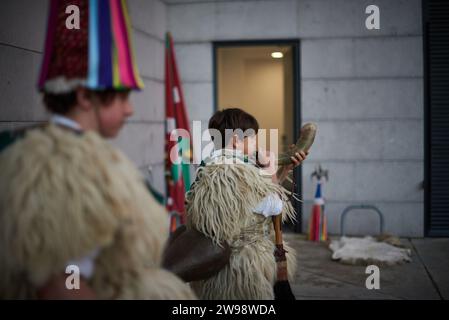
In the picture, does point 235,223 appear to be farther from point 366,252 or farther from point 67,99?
point 366,252

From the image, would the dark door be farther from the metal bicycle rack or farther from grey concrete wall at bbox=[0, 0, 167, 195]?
grey concrete wall at bbox=[0, 0, 167, 195]

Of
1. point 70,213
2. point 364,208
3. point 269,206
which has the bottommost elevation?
point 364,208

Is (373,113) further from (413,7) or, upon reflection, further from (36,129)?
(36,129)

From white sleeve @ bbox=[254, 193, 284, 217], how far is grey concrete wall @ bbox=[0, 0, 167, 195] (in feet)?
3.47

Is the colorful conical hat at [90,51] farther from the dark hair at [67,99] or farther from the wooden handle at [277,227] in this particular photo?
the wooden handle at [277,227]

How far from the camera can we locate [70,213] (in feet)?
4.32

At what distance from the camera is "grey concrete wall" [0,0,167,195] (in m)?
3.31

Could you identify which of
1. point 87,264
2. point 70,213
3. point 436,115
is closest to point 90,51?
point 70,213

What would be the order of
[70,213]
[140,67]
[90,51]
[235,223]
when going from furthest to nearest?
[140,67], [235,223], [90,51], [70,213]

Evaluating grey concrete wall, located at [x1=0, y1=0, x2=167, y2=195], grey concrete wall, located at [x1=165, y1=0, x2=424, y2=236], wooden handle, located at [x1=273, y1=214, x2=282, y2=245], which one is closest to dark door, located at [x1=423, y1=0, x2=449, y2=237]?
grey concrete wall, located at [x1=165, y1=0, x2=424, y2=236]

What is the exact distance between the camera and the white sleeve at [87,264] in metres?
1.38

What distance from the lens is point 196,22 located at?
658cm

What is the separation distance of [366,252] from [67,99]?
4508 mm

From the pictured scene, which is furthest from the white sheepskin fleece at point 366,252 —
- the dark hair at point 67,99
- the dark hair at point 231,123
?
the dark hair at point 67,99
